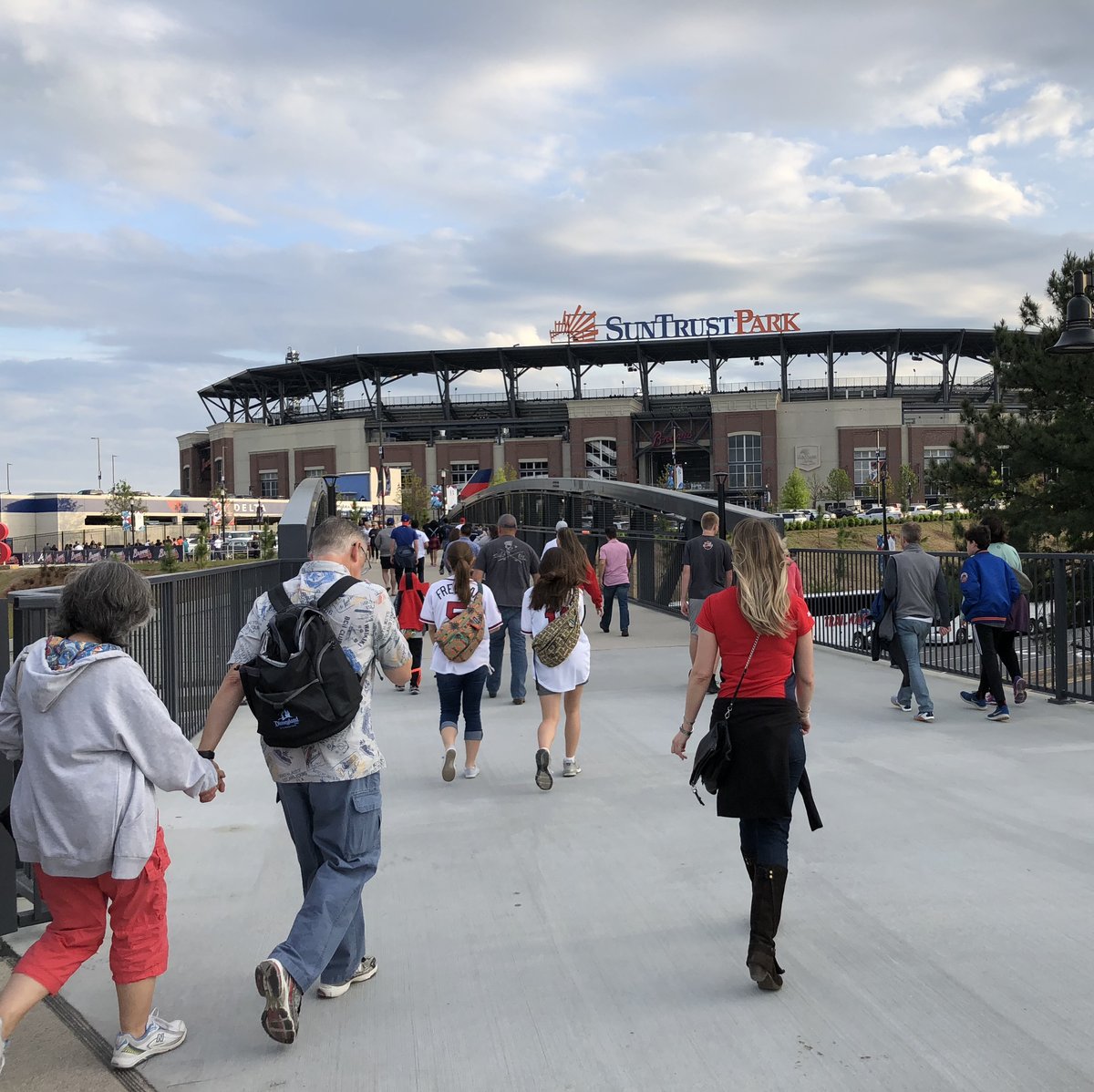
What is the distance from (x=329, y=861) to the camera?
3561mm

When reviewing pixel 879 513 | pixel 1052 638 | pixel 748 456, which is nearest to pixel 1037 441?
pixel 1052 638

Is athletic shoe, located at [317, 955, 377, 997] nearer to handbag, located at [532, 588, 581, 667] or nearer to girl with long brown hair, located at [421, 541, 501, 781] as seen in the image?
girl with long brown hair, located at [421, 541, 501, 781]

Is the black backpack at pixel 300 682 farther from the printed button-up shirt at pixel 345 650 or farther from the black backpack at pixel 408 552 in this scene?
the black backpack at pixel 408 552

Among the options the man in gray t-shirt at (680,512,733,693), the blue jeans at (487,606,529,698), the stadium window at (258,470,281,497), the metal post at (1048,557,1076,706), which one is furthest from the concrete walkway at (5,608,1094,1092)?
the stadium window at (258,470,281,497)

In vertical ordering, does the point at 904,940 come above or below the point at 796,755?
below

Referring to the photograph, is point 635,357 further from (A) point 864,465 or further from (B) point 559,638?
(B) point 559,638

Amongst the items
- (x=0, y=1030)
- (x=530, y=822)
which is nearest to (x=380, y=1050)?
(x=0, y=1030)

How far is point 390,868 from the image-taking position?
17.0 feet

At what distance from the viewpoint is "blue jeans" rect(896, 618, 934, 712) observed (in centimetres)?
841

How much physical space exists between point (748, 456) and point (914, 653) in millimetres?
83100

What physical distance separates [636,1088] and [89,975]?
7.38 feet

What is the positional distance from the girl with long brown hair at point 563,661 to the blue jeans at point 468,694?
0.42 meters

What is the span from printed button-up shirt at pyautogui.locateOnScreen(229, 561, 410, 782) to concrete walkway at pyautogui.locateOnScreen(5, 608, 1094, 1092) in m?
0.89

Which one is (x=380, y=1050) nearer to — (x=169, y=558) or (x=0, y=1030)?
(x=0, y=1030)
